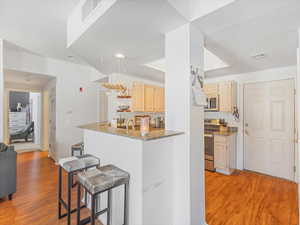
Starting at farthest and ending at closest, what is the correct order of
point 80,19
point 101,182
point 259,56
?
point 259,56
point 80,19
point 101,182

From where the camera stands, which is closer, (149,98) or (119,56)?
(119,56)

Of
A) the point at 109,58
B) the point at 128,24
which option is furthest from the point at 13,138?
the point at 128,24

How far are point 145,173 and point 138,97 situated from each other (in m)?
2.70

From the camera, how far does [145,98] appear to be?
161 inches

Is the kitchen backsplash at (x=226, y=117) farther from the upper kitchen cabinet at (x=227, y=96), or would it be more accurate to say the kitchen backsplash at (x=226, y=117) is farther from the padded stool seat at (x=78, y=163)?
the padded stool seat at (x=78, y=163)

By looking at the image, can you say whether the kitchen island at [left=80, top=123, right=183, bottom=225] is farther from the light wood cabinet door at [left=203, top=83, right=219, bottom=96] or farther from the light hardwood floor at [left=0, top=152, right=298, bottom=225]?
the light wood cabinet door at [left=203, top=83, right=219, bottom=96]

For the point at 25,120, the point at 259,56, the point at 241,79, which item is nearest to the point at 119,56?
the point at 259,56

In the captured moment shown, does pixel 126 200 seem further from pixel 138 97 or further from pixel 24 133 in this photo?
pixel 24 133

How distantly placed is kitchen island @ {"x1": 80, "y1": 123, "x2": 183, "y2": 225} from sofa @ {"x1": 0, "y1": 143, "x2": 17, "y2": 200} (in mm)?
1702

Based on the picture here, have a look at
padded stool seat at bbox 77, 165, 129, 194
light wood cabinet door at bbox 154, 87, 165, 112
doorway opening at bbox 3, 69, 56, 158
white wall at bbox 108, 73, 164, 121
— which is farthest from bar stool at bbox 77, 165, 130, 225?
doorway opening at bbox 3, 69, 56, 158

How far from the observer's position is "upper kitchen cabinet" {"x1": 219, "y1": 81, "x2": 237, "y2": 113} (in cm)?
354

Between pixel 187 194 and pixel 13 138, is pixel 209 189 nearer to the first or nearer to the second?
pixel 187 194

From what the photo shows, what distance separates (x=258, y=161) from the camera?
345 centimetres

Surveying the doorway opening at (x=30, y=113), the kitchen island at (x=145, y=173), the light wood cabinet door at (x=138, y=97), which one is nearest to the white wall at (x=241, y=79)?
the light wood cabinet door at (x=138, y=97)
